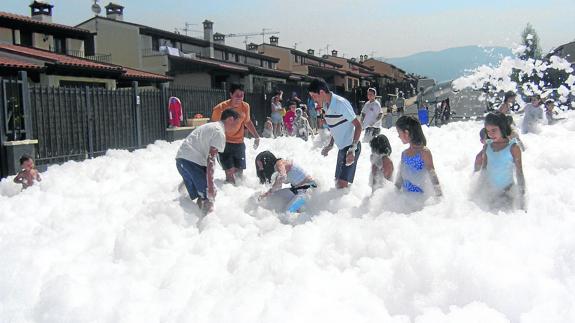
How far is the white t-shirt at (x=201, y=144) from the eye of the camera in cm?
603

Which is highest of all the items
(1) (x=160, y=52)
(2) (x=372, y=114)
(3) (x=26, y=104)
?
(1) (x=160, y=52)

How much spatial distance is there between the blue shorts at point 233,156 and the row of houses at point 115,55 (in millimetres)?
13027

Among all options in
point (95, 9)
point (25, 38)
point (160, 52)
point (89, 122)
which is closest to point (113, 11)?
point (95, 9)

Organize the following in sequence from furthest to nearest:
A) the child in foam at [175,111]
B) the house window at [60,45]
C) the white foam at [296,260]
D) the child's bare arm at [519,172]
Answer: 1. the house window at [60,45]
2. the child in foam at [175,111]
3. the child's bare arm at [519,172]
4. the white foam at [296,260]

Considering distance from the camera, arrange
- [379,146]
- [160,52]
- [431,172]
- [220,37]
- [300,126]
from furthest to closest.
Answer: [220,37] < [160,52] < [300,126] < [379,146] < [431,172]

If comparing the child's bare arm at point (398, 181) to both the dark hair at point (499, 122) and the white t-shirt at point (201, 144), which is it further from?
the white t-shirt at point (201, 144)

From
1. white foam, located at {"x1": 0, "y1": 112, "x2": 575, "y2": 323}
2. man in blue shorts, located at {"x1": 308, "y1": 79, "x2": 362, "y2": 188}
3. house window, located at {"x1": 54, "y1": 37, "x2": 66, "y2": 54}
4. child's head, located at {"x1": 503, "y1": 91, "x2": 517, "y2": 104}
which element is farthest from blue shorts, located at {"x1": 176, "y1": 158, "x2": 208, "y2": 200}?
house window, located at {"x1": 54, "y1": 37, "x2": 66, "y2": 54}

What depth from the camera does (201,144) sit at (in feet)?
20.2

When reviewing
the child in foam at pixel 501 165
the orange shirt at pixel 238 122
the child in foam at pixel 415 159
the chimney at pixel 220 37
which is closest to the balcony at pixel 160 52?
the chimney at pixel 220 37

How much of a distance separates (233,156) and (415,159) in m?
2.99

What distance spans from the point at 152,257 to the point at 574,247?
337 centimetres

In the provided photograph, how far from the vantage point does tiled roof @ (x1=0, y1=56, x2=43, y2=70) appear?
17.4 meters

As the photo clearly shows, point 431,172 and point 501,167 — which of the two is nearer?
point 501,167

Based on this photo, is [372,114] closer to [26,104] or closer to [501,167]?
[501,167]
